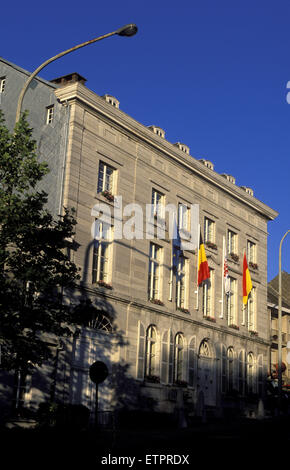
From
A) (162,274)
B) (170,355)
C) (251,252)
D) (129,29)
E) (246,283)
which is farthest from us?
(251,252)

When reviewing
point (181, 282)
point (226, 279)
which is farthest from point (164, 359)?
point (226, 279)

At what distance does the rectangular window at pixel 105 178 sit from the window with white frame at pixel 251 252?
50.8 ft

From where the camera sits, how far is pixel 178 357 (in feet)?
118

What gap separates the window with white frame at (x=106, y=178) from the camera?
32.6m

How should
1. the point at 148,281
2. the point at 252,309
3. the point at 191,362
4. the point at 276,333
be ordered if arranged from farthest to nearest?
→ the point at 276,333, the point at 252,309, the point at 191,362, the point at 148,281

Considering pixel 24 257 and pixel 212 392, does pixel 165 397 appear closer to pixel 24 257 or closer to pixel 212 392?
pixel 212 392

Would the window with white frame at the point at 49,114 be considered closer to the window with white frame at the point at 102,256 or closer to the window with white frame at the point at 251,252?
the window with white frame at the point at 102,256

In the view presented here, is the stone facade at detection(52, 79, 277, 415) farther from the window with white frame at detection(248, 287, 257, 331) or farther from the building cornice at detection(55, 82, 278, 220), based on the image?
the window with white frame at detection(248, 287, 257, 331)

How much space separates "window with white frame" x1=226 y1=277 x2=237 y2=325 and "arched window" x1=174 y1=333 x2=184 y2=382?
19.5ft

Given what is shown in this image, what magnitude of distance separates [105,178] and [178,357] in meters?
11.1

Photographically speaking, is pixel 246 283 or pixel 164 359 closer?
pixel 164 359

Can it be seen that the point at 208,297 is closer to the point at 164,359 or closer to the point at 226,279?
the point at 226,279

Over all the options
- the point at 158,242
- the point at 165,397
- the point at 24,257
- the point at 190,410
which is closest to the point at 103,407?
the point at 165,397
